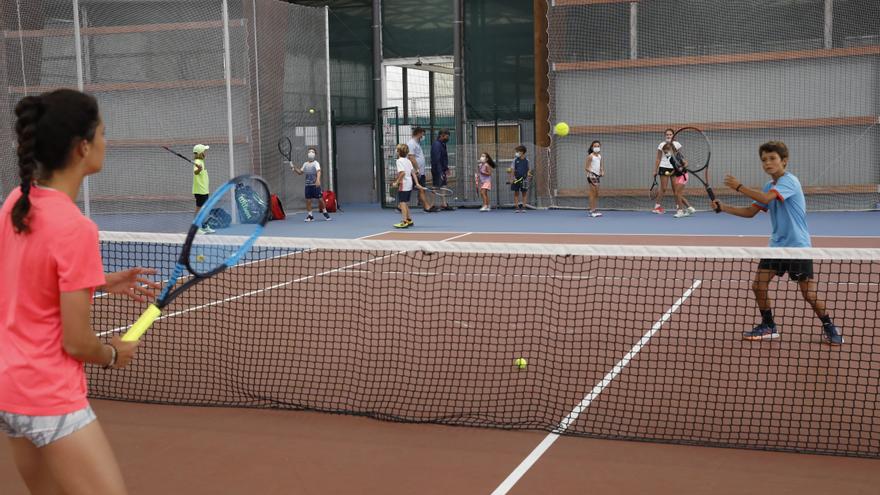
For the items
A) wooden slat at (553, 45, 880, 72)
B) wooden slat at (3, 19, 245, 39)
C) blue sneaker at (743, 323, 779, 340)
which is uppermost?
wooden slat at (3, 19, 245, 39)

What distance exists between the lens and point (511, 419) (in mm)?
5539

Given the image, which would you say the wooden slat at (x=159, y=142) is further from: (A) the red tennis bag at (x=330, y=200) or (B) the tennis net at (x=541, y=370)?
(B) the tennis net at (x=541, y=370)

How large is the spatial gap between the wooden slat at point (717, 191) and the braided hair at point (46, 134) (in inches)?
782

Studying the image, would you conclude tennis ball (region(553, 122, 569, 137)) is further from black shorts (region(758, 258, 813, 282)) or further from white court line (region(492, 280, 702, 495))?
black shorts (region(758, 258, 813, 282))

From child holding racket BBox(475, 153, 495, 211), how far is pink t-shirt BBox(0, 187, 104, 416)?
19519 millimetres

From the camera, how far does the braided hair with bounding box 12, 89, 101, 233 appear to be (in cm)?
260

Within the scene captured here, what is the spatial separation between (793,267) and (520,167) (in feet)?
47.7

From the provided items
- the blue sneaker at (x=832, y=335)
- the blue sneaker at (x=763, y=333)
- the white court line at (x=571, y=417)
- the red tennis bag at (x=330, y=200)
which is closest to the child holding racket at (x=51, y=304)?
the white court line at (x=571, y=417)

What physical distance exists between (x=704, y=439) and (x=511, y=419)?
1.14m

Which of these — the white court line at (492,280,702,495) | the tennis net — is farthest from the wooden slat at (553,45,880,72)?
the white court line at (492,280,702,495)

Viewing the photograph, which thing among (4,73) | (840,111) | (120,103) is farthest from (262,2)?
(840,111)

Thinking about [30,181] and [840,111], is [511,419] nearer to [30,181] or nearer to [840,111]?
[30,181]

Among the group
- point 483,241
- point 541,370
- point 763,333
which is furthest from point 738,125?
point 541,370

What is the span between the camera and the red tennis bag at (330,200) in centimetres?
2280
